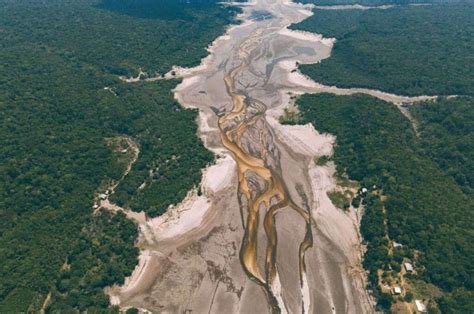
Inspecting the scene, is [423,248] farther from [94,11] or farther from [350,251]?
[94,11]

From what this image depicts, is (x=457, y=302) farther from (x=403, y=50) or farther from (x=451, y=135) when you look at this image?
(x=403, y=50)

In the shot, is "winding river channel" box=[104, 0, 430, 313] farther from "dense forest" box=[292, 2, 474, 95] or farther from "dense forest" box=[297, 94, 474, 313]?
"dense forest" box=[292, 2, 474, 95]

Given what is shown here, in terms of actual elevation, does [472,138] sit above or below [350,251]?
above

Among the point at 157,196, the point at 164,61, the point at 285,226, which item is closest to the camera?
the point at 285,226

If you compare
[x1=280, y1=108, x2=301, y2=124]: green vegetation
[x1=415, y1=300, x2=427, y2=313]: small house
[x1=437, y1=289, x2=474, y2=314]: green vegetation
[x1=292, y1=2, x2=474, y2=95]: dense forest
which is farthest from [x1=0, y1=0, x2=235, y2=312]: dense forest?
[x1=292, y1=2, x2=474, y2=95]: dense forest

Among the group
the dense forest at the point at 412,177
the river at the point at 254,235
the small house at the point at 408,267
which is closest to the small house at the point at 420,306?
the dense forest at the point at 412,177

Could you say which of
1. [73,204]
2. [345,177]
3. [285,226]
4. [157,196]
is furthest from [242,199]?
[73,204]

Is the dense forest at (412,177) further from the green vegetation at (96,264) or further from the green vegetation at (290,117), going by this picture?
the green vegetation at (96,264)
